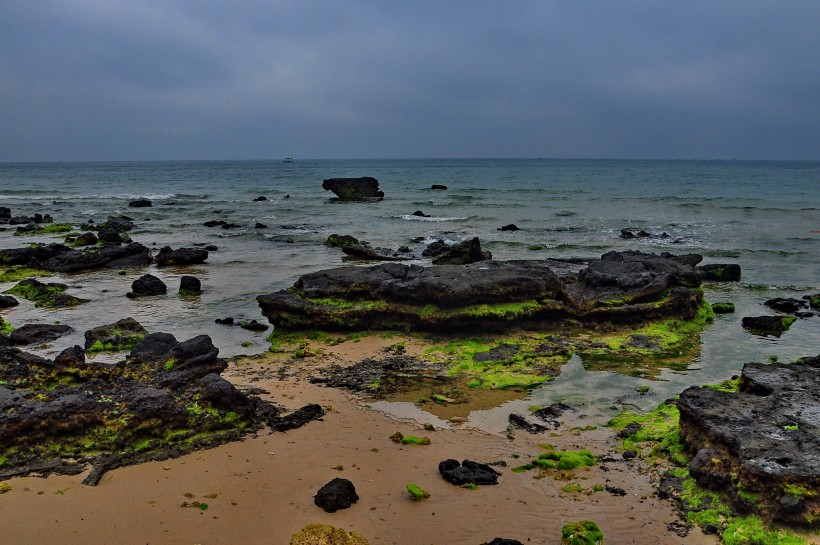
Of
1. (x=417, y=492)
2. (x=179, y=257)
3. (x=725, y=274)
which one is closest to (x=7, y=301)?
(x=179, y=257)

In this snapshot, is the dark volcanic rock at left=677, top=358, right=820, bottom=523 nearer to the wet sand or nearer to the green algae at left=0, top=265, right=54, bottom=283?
the wet sand

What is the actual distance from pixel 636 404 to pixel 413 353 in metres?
3.92

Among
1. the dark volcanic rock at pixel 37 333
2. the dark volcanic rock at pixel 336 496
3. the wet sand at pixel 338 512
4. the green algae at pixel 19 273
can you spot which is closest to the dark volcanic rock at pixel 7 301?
the dark volcanic rock at pixel 37 333

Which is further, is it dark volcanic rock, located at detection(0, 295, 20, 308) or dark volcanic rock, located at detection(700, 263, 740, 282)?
dark volcanic rock, located at detection(700, 263, 740, 282)

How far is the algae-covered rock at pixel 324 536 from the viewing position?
5402 mm

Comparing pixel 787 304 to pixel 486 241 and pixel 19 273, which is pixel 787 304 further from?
pixel 19 273

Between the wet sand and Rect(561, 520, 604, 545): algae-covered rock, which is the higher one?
Rect(561, 520, 604, 545): algae-covered rock

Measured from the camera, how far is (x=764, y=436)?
21.6 feet

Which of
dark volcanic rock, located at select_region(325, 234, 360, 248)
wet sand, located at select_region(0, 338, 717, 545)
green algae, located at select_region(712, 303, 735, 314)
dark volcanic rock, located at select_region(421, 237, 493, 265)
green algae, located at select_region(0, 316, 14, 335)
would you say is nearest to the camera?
wet sand, located at select_region(0, 338, 717, 545)

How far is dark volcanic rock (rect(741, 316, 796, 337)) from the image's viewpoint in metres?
12.7

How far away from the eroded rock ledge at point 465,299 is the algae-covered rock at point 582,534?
6504 millimetres

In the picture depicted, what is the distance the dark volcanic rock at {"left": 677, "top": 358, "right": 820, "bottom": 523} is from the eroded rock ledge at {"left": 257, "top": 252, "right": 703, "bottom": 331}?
4.34 m

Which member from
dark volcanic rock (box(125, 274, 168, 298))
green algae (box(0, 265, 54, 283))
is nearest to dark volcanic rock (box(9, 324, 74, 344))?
dark volcanic rock (box(125, 274, 168, 298))

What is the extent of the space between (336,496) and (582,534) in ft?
7.63
